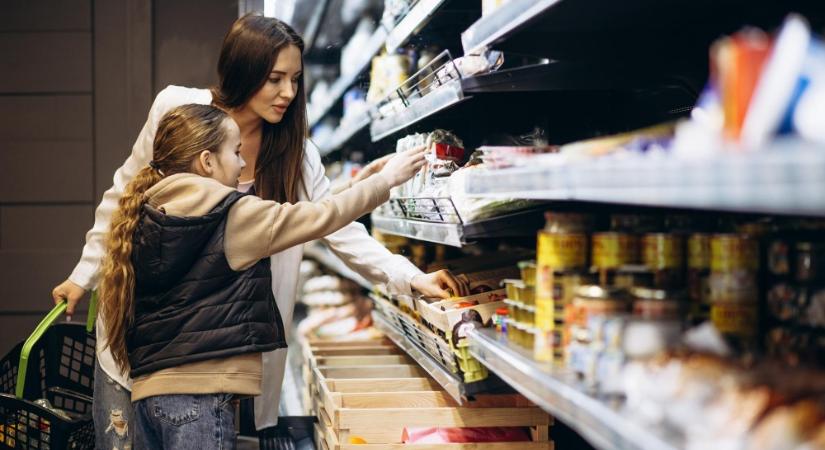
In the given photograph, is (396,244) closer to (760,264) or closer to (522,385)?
(522,385)

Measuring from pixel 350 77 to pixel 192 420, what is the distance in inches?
98.6

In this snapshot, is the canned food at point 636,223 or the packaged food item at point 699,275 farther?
the canned food at point 636,223

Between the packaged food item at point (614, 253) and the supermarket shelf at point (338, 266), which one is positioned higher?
the packaged food item at point (614, 253)

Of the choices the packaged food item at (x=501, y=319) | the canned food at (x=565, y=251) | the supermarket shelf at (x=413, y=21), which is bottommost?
the packaged food item at (x=501, y=319)

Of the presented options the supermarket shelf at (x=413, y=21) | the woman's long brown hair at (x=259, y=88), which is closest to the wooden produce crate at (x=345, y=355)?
the woman's long brown hair at (x=259, y=88)

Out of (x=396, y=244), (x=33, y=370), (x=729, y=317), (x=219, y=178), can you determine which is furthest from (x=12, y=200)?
(x=729, y=317)

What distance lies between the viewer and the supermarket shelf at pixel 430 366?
7.65ft

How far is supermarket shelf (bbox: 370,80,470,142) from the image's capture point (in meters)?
2.32

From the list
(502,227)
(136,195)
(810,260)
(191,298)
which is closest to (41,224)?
(136,195)

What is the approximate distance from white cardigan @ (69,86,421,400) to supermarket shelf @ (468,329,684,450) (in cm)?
98

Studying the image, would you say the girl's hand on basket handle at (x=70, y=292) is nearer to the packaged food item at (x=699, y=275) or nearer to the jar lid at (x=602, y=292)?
the jar lid at (x=602, y=292)

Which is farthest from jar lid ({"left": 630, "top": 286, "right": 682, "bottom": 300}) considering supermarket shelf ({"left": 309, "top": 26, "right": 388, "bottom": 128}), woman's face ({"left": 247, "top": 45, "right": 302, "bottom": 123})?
supermarket shelf ({"left": 309, "top": 26, "right": 388, "bottom": 128})

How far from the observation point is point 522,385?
1692 millimetres

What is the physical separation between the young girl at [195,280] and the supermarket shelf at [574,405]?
0.65 metres
